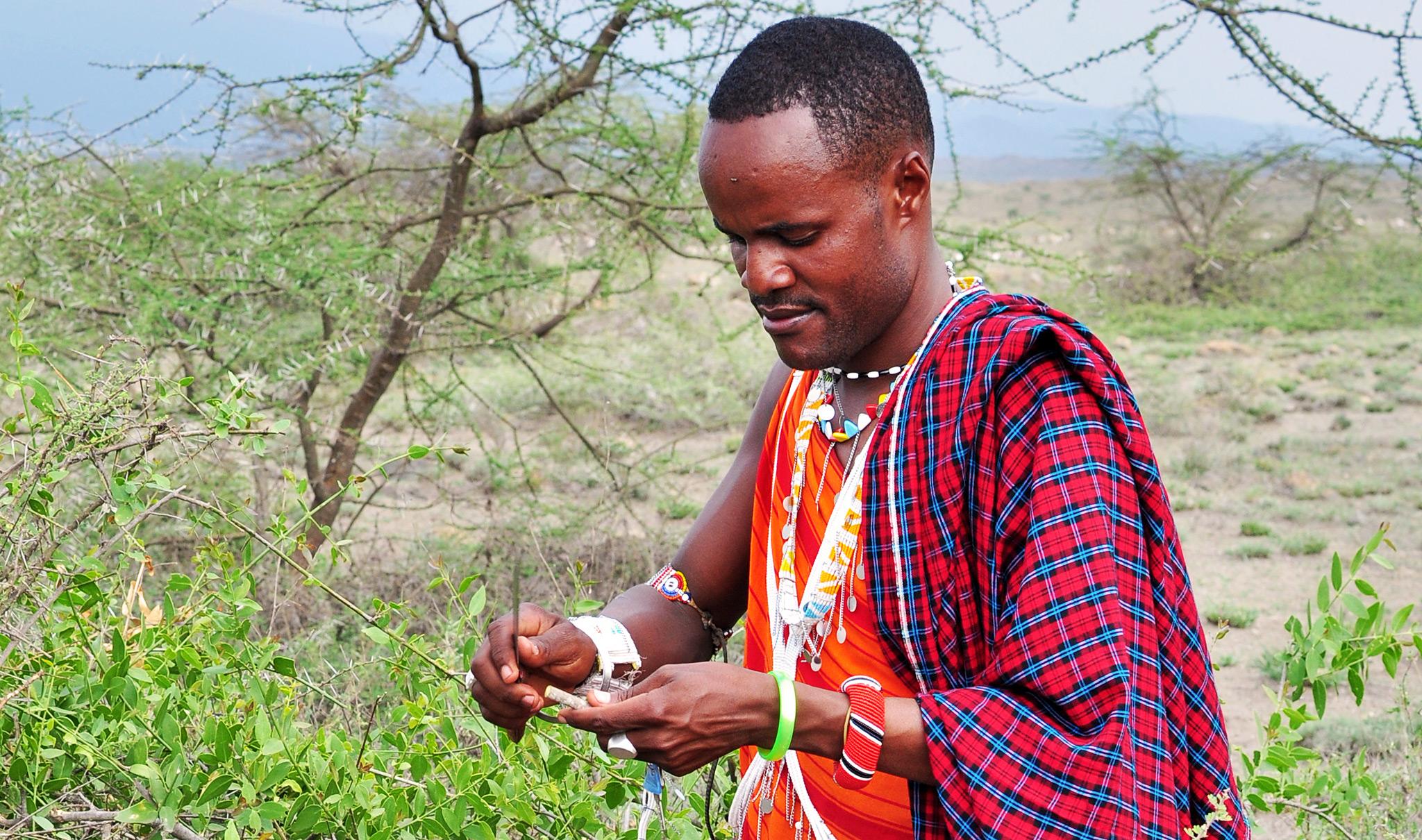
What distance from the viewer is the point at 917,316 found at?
149 cm

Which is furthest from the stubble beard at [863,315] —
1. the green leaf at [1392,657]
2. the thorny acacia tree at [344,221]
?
the thorny acacia tree at [344,221]

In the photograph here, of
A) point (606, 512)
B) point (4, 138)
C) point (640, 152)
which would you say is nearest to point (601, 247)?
point (640, 152)

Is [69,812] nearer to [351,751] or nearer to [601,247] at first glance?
[351,751]

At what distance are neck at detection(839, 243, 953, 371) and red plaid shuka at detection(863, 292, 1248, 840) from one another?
0.30 ft

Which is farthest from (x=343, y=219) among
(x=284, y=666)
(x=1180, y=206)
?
(x=1180, y=206)

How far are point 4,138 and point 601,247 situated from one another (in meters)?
2.11

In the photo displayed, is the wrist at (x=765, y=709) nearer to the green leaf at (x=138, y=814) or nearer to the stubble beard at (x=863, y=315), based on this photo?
the stubble beard at (x=863, y=315)

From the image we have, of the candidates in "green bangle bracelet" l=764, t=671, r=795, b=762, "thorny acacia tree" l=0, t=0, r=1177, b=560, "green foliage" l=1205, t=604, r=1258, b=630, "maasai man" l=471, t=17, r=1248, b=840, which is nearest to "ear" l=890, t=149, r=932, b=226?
"maasai man" l=471, t=17, r=1248, b=840

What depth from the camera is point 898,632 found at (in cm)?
136

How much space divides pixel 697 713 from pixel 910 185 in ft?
2.12

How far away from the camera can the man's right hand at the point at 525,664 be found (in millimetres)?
1491

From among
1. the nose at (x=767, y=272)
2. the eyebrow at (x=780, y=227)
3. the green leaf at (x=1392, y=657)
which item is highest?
the eyebrow at (x=780, y=227)

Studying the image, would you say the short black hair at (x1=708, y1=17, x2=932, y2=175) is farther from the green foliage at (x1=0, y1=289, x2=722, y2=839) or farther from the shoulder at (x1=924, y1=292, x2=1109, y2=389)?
the green foliage at (x1=0, y1=289, x2=722, y2=839)

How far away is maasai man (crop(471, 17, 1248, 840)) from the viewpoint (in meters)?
1.17
